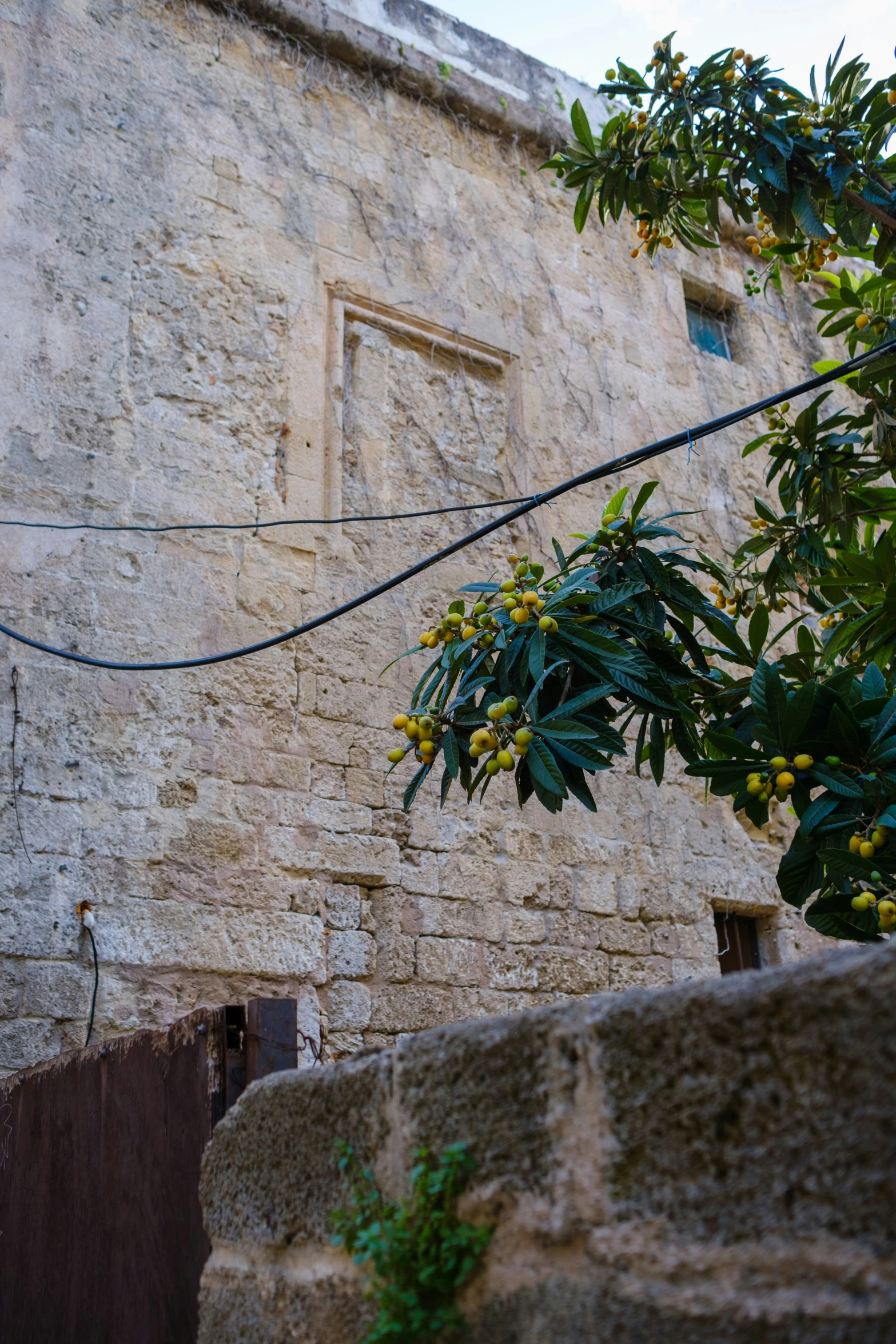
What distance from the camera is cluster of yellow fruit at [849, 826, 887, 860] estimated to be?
8.06ft

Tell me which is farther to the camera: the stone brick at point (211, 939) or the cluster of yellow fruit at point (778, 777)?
the stone brick at point (211, 939)

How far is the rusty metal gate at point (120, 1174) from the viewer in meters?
2.07

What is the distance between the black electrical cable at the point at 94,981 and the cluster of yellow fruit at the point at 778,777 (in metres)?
2.33

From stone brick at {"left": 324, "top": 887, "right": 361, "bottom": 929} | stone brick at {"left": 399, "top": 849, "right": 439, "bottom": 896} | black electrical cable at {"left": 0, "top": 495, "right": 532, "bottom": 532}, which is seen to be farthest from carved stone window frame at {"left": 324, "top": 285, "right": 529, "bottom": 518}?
stone brick at {"left": 324, "top": 887, "right": 361, "bottom": 929}

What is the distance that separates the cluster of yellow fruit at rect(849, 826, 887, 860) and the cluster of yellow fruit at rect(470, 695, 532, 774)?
0.74 metres

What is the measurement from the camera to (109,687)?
423 cm

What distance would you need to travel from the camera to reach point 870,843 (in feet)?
8.11

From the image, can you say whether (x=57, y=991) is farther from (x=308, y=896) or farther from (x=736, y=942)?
(x=736, y=942)

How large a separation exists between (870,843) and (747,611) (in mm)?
1556

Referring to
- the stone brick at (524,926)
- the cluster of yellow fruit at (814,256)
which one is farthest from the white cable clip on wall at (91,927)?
the cluster of yellow fruit at (814,256)

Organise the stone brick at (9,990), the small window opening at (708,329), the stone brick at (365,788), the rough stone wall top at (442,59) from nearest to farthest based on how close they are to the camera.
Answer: the stone brick at (9,990) → the stone brick at (365,788) → the rough stone wall top at (442,59) → the small window opening at (708,329)

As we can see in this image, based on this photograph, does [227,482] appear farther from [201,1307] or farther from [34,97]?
[201,1307]

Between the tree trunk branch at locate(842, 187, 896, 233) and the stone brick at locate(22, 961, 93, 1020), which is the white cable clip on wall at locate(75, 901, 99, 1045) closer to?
the stone brick at locate(22, 961, 93, 1020)

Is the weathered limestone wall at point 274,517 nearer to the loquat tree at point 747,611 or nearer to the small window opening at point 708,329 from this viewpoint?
the loquat tree at point 747,611
